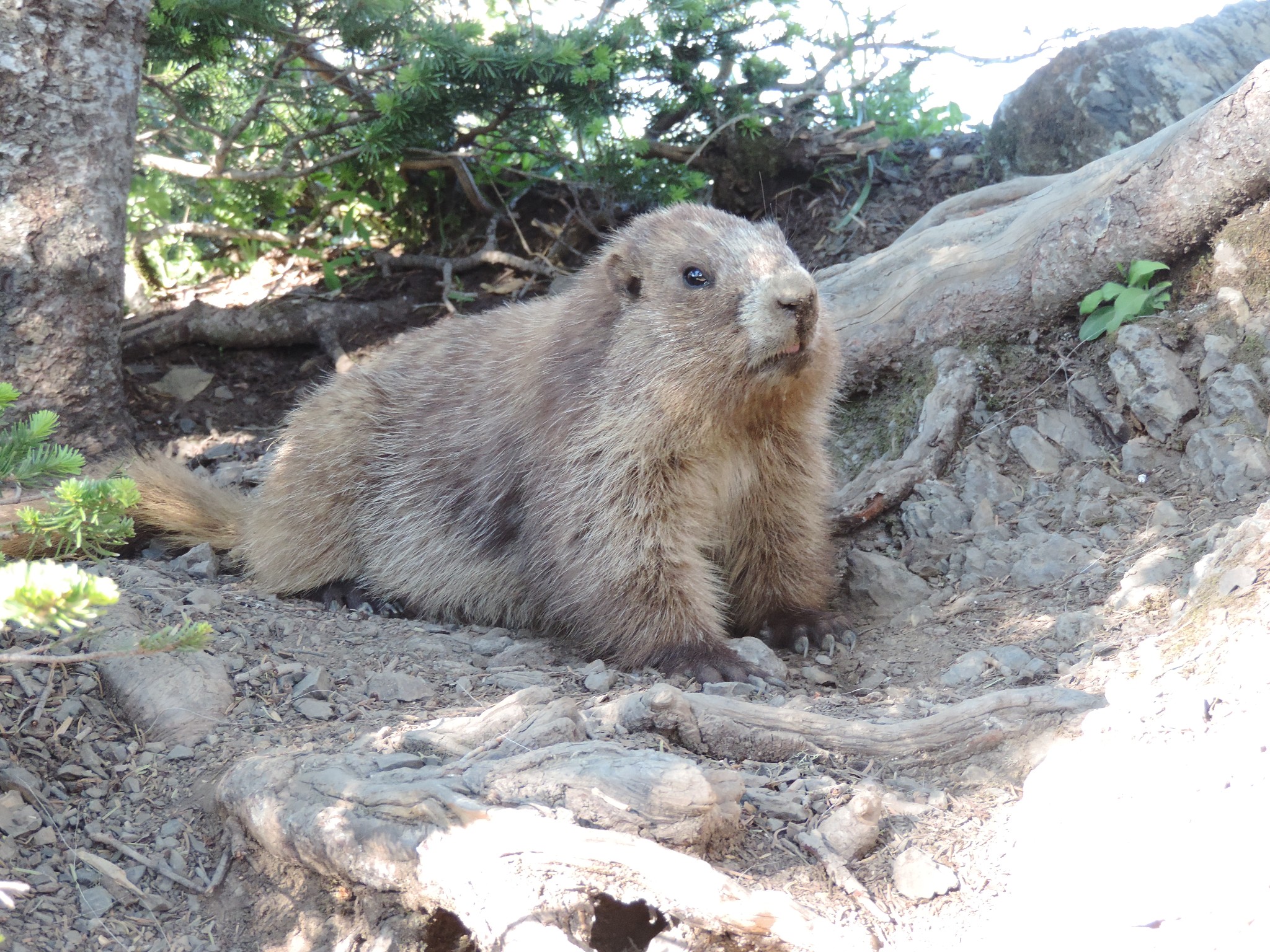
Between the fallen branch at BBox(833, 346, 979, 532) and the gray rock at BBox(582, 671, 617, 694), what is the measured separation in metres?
1.70

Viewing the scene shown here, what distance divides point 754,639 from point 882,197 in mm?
4505

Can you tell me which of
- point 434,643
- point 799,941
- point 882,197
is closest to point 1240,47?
point 882,197

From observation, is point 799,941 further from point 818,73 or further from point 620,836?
point 818,73

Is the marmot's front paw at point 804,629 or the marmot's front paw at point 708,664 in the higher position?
the marmot's front paw at point 708,664

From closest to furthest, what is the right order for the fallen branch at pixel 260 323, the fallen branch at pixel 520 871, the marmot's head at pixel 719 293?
the fallen branch at pixel 520 871, the marmot's head at pixel 719 293, the fallen branch at pixel 260 323

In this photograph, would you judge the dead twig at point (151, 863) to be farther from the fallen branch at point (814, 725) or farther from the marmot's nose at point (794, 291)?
the marmot's nose at point (794, 291)

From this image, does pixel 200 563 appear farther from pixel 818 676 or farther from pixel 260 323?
pixel 818 676

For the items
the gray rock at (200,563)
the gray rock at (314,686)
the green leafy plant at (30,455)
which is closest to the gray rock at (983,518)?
the gray rock at (314,686)

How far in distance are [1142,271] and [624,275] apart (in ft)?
7.65

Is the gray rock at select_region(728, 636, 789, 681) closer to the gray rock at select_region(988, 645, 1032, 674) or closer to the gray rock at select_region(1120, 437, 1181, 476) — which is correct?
the gray rock at select_region(988, 645, 1032, 674)

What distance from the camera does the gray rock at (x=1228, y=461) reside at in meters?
4.19

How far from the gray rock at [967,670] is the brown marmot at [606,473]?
76cm

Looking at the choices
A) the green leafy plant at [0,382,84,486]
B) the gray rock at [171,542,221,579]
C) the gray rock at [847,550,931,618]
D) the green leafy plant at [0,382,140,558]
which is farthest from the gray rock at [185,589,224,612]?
the gray rock at [847,550,931,618]

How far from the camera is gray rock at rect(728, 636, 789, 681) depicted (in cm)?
414
